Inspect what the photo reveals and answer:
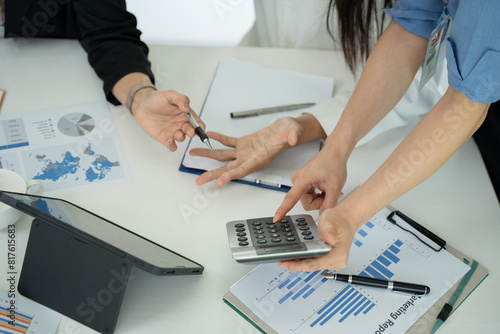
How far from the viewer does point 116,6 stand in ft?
3.94

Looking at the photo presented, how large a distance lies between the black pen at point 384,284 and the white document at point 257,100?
24 centimetres

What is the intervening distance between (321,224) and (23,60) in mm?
882

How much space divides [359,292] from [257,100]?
53cm

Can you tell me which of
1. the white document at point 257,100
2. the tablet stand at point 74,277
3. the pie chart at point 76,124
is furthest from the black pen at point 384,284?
the pie chart at point 76,124

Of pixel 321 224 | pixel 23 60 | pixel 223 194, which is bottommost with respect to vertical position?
pixel 23 60

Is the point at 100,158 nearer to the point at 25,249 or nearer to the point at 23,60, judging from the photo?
the point at 25,249

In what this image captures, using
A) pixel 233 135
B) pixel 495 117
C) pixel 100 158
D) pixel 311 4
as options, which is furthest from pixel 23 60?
pixel 495 117

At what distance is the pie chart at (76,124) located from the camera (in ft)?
3.45

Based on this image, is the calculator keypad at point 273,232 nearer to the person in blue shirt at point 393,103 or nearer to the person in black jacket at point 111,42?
the person in blue shirt at point 393,103

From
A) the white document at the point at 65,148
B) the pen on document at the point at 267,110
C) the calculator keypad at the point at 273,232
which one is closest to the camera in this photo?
the calculator keypad at the point at 273,232

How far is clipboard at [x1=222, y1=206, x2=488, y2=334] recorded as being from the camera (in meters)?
0.77

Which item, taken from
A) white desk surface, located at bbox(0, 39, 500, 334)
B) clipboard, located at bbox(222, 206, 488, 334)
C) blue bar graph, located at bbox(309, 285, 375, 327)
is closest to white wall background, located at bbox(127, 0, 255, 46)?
white desk surface, located at bbox(0, 39, 500, 334)

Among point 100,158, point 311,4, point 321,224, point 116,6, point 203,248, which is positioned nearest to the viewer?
point 321,224

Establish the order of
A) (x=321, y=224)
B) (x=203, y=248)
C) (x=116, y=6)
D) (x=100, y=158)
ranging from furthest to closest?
(x=116, y=6) → (x=100, y=158) → (x=203, y=248) → (x=321, y=224)
